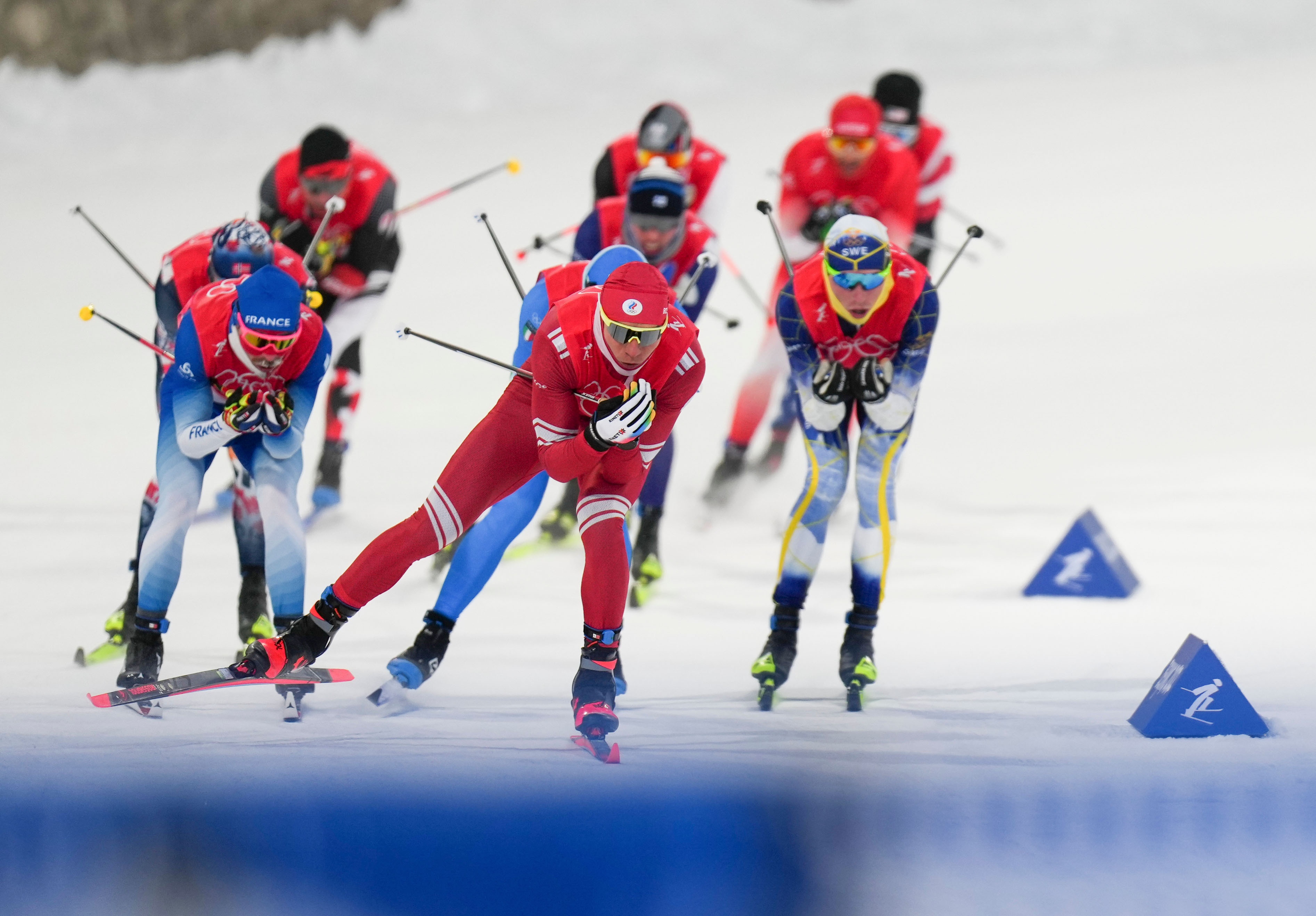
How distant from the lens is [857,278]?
15.8 feet

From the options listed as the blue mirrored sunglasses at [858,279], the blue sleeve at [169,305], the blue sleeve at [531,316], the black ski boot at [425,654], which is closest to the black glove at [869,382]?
the blue mirrored sunglasses at [858,279]

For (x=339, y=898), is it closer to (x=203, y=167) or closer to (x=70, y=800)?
(x=70, y=800)

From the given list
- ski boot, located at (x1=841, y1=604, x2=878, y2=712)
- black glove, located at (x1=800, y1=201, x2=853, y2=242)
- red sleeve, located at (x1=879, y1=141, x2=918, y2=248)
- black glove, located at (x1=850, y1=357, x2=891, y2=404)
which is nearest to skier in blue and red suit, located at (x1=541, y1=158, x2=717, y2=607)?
black glove, located at (x1=800, y1=201, x2=853, y2=242)

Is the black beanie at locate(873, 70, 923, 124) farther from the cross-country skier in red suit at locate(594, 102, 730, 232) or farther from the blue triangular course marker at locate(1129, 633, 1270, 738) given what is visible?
the blue triangular course marker at locate(1129, 633, 1270, 738)

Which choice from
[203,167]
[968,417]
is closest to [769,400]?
[968,417]

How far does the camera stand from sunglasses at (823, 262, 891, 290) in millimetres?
4801

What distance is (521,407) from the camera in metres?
4.73

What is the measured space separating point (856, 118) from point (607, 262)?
2277 millimetres

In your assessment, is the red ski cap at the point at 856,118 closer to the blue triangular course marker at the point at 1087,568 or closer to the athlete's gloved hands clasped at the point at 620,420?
the blue triangular course marker at the point at 1087,568

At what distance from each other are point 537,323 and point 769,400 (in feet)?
7.71

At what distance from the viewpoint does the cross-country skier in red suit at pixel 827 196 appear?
6867 millimetres

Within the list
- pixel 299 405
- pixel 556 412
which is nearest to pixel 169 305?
pixel 299 405

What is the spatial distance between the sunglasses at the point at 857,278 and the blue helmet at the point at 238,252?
1.86m

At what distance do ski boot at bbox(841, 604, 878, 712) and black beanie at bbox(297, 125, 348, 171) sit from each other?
293cm
